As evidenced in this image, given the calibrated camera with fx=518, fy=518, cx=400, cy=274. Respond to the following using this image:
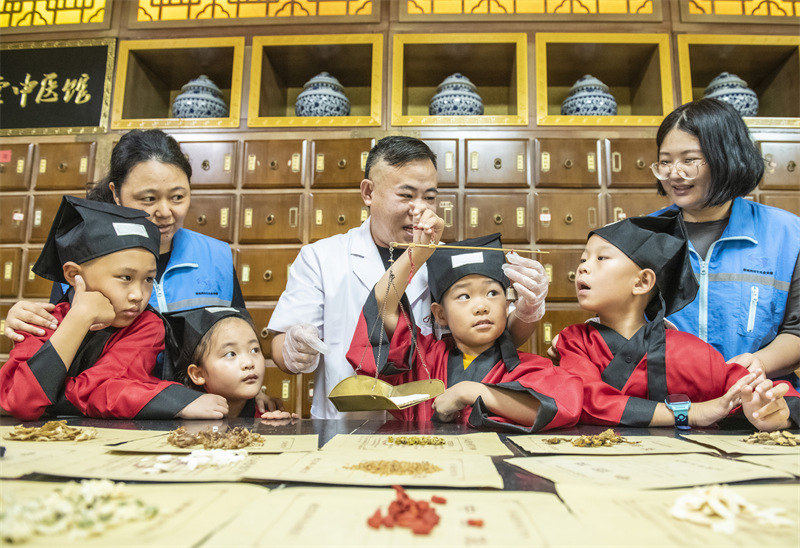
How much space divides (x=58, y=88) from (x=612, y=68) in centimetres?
365

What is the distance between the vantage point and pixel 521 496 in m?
0.61

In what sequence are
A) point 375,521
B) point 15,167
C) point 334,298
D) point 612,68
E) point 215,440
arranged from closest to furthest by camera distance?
point 375,521, point 215,440, point 334,298, point 15,167, point 612,68

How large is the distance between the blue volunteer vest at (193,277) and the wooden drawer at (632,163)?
2248 mm

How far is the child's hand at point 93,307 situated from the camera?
134cm

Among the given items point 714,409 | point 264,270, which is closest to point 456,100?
point 264,270

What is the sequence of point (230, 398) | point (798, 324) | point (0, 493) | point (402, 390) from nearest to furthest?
point (0, 493), point (402, 390), point (230, 398), point (798, 324)

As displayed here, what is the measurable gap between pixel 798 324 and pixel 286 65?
10.4 feet

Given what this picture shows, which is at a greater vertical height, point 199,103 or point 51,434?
point 199,103

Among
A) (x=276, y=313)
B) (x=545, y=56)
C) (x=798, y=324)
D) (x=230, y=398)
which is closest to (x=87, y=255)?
(x=230, y=398)

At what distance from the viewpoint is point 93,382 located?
135 centimetres

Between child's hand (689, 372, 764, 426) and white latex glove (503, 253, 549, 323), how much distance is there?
1.56 feet

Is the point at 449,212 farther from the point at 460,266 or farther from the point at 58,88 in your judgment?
the point at 58,88

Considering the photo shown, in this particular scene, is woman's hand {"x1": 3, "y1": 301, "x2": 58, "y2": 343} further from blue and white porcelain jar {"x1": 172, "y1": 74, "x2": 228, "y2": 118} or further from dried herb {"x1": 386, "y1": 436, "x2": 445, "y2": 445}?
blue and white porcelain jar {"x1": 172, "y1": 74, "x2": 228, "y2": 118}

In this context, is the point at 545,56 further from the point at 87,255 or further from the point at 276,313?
the point at 87,255
